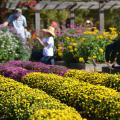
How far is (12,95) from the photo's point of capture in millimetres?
7441

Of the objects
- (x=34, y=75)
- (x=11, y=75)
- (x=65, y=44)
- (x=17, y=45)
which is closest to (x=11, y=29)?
(x=17, y=45)

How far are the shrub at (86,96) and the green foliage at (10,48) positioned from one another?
24.1 ft

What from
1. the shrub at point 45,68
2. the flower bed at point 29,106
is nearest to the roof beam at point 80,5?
the shrub at point 45,68

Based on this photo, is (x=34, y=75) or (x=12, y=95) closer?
(x=12, y=95)

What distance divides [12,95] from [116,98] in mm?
1588

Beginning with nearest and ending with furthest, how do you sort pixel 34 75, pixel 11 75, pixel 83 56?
1. pixel 34 75
2. pixel 11 75
3. pixel 83 56

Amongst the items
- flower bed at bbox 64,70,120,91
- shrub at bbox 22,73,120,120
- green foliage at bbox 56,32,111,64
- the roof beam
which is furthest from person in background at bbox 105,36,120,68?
the roof beam

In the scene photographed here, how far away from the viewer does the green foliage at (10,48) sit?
1631cm

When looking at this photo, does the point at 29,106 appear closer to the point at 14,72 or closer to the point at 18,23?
the point at 14,72

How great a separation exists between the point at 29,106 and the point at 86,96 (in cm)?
82

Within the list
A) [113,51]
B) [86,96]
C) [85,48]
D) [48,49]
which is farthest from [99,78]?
[85,48]

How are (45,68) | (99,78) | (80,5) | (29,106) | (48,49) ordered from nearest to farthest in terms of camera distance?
(29,106) → (99,78) → (45,68) → (48,49) → (80,5)

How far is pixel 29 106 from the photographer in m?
6.71

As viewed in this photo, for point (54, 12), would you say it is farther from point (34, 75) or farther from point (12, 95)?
point (12, 95)
